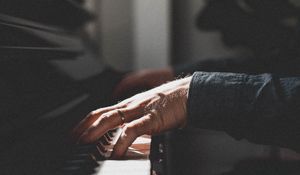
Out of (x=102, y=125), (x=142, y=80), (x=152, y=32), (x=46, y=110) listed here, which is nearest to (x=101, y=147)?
(x=102, y=125)

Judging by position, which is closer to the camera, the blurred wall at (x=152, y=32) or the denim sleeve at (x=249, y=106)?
the denim sleeve at (x=249, y=106)

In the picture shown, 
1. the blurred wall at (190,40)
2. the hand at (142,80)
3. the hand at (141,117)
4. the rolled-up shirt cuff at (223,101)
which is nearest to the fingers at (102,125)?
the hand at (141,117)

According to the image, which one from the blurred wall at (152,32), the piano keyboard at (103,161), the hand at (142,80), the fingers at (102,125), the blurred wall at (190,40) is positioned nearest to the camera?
the piano keyboard at (103,161)

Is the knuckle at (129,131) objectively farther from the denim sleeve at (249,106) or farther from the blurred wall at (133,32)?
the blurred wall at (133,32)

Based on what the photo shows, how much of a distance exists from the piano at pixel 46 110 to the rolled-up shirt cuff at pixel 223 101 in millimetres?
93

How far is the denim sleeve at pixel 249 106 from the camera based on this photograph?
0.81 meters

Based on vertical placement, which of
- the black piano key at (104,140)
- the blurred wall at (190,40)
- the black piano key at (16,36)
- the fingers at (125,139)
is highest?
the black piano key at (16,36)

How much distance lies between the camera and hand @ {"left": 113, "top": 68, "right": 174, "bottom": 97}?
149 centimetres

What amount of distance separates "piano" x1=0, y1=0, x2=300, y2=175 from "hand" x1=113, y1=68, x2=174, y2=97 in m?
0.08

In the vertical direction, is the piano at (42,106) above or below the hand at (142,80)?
above

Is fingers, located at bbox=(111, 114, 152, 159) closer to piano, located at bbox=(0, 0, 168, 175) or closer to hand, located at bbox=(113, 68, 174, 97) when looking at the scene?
piano, located at bbox=(0, 0, 168, 175)

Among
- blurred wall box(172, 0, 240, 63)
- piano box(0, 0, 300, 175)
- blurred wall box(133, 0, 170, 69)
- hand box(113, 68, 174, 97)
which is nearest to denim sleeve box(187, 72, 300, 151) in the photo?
piano box(0, 0, 300, 175)

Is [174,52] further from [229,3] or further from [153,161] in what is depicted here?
[153,161]

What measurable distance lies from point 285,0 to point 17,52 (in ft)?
8.16
